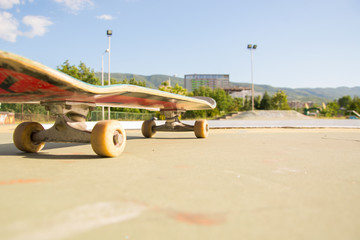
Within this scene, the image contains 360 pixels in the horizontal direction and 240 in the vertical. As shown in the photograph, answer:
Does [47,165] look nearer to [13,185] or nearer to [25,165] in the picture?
[25,165]

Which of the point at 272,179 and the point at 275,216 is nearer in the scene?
the point at 275,216

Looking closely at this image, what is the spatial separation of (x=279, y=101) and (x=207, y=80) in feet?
395

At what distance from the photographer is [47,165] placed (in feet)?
10.7

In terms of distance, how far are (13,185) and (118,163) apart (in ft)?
4.23

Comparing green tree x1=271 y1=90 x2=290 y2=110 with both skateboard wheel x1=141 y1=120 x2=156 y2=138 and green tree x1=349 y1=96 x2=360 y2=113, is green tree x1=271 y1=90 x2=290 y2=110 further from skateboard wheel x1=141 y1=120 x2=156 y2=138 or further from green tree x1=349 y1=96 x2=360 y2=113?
skateboard wheel x1=141 y1=120 x2=156 y2=138

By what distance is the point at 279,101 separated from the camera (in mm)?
63719

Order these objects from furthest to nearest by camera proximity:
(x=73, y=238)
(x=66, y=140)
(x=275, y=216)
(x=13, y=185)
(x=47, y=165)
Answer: (x=66, y=140) → (x=47, y=165) → (x=13, y=185) → (x=275, y=216) → (x=73, y=238)

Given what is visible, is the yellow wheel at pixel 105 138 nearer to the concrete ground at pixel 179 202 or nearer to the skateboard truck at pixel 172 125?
the concrete ground at pixel 179 202

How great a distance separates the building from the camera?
593 ft

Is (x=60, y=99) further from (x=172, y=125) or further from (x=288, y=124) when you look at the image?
(x=288, y=124)

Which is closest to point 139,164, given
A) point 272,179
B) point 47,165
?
point 47,165

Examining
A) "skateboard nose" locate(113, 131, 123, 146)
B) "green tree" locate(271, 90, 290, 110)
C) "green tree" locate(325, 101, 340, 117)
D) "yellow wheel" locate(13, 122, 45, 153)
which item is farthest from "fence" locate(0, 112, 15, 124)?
"green tree" locate(325, 101, 340, 117)

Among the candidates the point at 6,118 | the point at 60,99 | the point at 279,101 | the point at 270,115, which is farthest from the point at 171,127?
the point at 279,101

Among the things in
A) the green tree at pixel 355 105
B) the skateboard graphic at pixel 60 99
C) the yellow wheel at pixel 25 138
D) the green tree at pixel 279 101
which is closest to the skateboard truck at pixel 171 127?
the skateboard graphic at pixel 60 99
